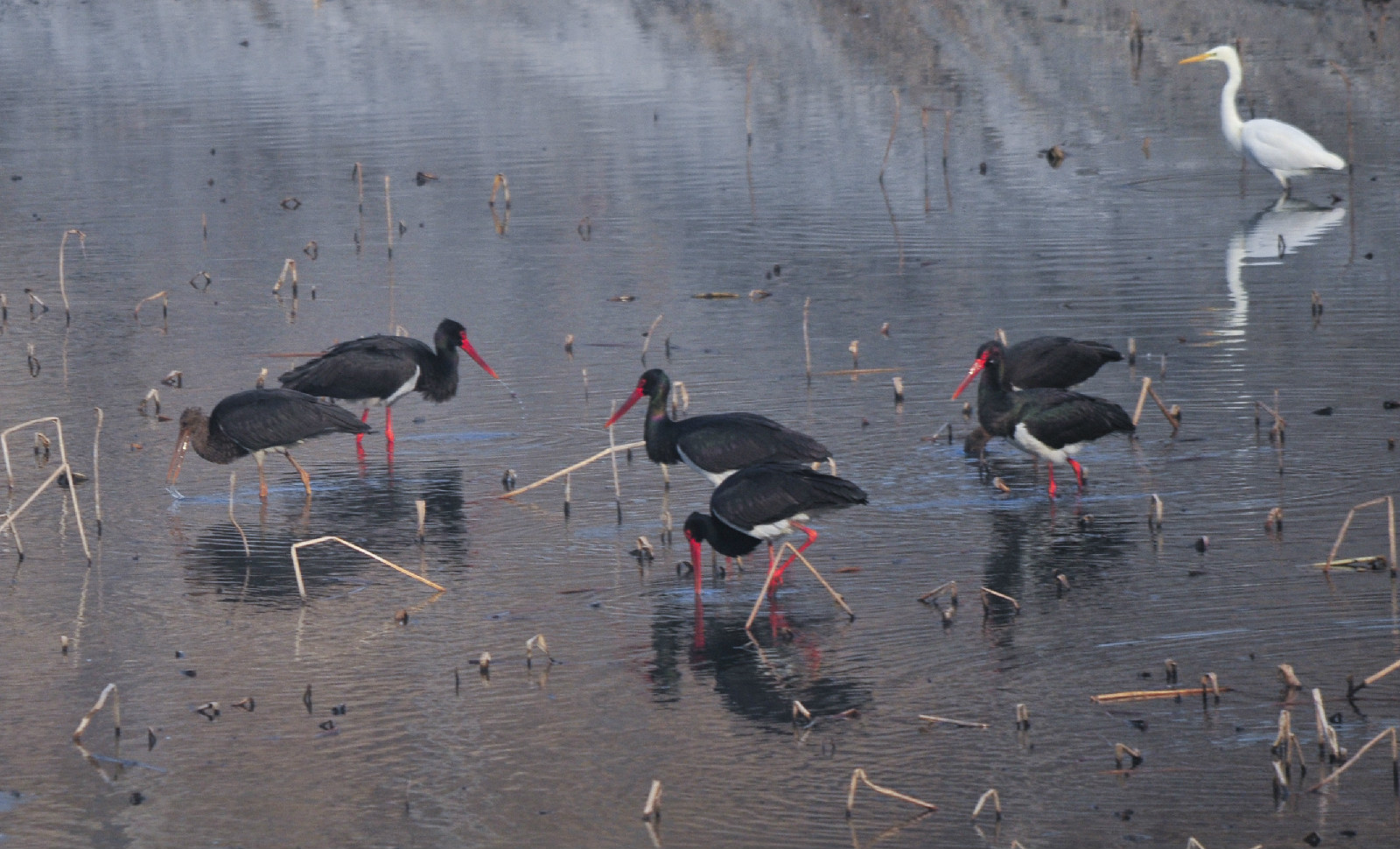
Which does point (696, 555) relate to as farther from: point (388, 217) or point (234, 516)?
point (388, 217)

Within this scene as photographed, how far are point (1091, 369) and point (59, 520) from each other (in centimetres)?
768

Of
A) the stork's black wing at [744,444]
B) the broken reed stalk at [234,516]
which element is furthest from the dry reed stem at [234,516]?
the stork's black wing at [744,444]

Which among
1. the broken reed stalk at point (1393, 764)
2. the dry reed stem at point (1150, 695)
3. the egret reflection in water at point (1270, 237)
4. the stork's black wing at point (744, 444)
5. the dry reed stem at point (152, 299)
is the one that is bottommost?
the dry reed stem at point (152, 299)

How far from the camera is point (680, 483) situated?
13648 millimetres

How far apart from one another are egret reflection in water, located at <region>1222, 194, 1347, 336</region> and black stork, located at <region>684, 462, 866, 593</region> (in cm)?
787

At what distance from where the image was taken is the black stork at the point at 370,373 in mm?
14883

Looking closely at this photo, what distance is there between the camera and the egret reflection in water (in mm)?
18844

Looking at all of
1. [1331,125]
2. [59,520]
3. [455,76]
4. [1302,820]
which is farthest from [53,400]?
[455,76]

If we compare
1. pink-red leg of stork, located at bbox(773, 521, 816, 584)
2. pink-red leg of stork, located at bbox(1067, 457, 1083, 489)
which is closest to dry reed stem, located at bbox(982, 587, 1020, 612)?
pink-red leg of stork, located at bbox(773, 521, 816, 584)

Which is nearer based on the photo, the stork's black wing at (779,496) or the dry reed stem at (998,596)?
the dry reed stem at (998,596)

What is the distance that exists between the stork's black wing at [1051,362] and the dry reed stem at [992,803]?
6.96 m

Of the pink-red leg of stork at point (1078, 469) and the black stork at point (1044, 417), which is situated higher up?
the black stork at point (1044, 417)

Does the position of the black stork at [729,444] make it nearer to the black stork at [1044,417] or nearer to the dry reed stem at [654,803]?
the black stork at [1044,417]

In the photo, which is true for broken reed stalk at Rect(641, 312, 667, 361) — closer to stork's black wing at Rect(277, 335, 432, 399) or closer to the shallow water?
the shallow water
